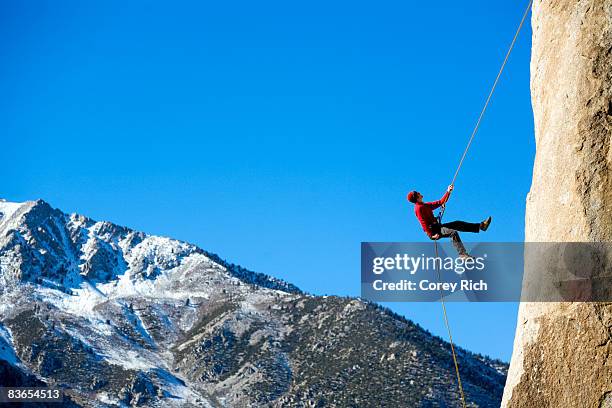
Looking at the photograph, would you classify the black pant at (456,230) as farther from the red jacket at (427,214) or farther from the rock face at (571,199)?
the rock face at (571,199)

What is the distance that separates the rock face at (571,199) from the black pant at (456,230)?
13.5 ft

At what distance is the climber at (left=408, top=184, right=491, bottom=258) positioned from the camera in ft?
71.8

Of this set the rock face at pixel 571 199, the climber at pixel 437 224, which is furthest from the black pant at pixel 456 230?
the rock face at pixel 571 199

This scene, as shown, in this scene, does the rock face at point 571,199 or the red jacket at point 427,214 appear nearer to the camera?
the rock face at point 571,199

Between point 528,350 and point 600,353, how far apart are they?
1575 millimetres

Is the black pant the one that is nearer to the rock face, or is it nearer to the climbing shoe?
the climbing shoe

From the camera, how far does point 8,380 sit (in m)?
188

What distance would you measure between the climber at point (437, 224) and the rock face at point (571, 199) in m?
4.17

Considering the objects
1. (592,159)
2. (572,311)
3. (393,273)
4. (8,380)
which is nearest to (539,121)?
(592,159)

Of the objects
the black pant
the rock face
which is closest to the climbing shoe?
the black pant

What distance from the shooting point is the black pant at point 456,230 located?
21812 mm

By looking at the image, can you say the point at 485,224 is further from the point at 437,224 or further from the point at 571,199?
the point at 571,199

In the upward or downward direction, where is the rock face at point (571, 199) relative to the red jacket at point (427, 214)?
downward

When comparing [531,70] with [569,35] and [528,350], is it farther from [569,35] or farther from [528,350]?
[528,350]
